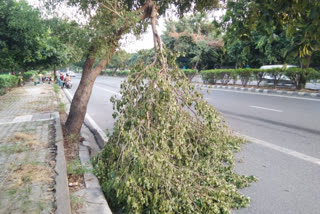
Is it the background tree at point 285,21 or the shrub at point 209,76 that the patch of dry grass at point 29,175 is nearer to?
the background tree at point 285,21

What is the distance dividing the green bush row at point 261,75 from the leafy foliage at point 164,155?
29.9ft

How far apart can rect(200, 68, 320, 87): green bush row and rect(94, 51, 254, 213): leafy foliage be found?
913 cm

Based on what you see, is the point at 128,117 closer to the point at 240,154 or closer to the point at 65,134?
the point at 240,154

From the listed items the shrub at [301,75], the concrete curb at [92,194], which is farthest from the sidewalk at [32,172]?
the shrub at [301,75]

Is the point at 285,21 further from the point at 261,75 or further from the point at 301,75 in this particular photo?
the point at 261,75

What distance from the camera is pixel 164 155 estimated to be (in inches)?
123

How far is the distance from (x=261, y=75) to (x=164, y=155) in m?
16.8

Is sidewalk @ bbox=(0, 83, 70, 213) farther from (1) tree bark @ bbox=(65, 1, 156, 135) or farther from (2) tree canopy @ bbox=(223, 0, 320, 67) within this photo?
(2) tree canopy @ bbox=(223, 0, 320, 67)

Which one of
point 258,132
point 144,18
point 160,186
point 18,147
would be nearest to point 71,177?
point 160,186

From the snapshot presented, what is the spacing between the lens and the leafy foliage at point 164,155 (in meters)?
2.81

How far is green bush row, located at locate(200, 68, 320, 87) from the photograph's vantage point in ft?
48.4

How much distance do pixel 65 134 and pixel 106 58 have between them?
1.91m

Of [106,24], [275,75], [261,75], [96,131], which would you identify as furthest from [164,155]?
[261,75]

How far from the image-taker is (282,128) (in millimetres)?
6324
